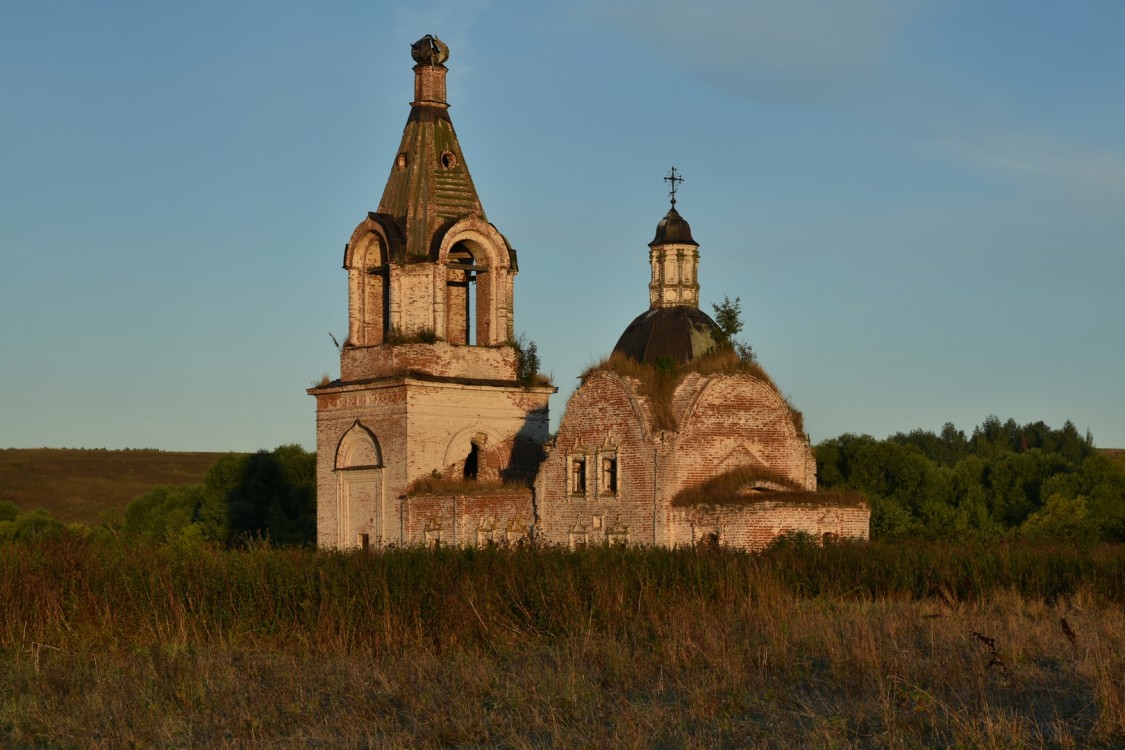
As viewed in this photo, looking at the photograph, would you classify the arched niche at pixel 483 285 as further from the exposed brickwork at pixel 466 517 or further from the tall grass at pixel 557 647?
the tall grass at pixel 557 647

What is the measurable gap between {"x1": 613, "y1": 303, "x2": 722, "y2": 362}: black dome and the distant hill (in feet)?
123

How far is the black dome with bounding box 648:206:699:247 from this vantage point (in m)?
38.2

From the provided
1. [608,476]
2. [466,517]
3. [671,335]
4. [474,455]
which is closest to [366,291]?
[474,455]

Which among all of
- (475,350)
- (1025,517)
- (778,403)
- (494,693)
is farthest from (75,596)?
(1025,517)

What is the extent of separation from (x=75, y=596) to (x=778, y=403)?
1489 cm

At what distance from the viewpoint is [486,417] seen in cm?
3241

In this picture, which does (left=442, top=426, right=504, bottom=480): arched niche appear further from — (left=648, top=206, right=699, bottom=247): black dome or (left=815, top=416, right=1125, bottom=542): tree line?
(left=815, top=416, right=1125, bottom=542): tree line

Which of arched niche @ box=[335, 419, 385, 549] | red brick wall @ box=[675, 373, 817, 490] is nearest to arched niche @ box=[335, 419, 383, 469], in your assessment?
arched niche @ box=[335, 419, 385, 549]

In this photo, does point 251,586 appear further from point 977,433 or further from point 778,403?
point 977,433

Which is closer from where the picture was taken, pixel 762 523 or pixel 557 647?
pixel 557 647

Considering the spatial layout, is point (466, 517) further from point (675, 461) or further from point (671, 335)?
point (671, 335)

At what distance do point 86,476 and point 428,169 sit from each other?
54.2m

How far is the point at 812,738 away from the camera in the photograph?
9812 mm

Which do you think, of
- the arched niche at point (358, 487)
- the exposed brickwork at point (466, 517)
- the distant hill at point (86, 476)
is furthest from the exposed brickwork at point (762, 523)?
the distant hill at point (86, 476)
